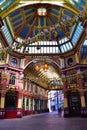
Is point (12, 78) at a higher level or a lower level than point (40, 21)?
lower

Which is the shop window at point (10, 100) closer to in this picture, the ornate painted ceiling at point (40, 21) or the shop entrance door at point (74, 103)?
the ornate painted ceiling at point (40, 21)

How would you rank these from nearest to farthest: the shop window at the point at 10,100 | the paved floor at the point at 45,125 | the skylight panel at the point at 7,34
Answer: the paved floor at the point at 45,125
the skylight panel at the point at 7,34
the shop window at the point at 10,100

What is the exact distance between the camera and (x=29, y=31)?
104 feet

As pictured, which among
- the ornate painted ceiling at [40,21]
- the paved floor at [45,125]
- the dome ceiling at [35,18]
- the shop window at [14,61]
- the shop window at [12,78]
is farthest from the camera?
the shop window at [14,61]

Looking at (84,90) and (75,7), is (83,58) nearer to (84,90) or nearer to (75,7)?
(84,90)

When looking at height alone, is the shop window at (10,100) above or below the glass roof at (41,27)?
below

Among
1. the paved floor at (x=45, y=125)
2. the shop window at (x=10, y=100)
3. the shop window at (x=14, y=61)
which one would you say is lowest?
the paved floor at (x=45, y=125)

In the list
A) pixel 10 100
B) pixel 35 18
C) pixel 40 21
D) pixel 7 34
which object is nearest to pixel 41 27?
pixel 40 21

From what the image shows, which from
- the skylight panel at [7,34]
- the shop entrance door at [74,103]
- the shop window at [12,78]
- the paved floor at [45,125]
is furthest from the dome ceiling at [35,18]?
the paved floor at [45,125]

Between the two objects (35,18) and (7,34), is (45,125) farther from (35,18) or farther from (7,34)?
(35,18)

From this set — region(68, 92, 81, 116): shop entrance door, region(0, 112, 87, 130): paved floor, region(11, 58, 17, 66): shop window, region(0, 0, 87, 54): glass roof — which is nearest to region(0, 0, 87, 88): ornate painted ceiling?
region(0, 0, 87, 54): glass roof

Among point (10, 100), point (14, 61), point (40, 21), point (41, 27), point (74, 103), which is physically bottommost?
point (74, 103)

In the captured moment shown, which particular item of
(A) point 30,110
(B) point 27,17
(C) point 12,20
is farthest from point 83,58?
(A) point 30,110

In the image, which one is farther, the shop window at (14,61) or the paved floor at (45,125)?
the shop window at (14,61)
